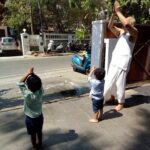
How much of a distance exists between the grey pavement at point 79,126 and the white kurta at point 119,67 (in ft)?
1.41

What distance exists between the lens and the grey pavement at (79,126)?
4.09 metres

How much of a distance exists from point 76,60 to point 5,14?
18.2m

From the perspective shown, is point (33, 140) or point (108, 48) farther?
point (108, 48)

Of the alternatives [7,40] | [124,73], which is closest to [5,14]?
[7,40]

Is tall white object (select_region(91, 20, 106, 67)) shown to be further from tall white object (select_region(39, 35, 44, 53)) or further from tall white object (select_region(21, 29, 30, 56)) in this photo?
tall white object (select_region(39, 35, 44, 53))

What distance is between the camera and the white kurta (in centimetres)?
520

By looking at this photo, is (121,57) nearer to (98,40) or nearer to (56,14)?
(98,40)

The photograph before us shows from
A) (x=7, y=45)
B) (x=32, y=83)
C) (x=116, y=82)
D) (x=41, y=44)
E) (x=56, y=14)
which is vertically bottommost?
(x=7, y=45)

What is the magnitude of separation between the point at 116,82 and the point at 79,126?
1368 mm

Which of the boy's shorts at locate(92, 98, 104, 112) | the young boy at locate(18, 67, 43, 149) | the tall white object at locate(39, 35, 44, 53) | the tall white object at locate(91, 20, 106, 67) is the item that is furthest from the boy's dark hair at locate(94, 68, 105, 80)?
the tall white object at locate(39, 35, 44, 53)

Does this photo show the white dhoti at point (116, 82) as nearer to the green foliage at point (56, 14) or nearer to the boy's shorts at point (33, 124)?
the boy's shorts at point (33, 124)

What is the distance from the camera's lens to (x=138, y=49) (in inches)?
283

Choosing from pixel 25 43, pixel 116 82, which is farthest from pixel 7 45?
pixel 116 82

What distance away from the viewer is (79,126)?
4.74 metres
